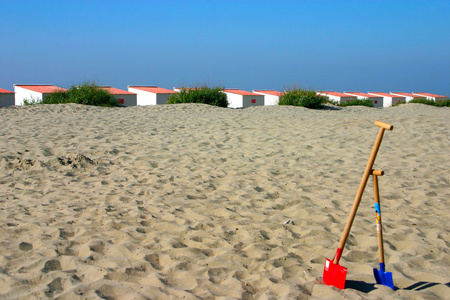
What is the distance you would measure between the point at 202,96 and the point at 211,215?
14.9m

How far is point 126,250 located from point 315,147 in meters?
5.36

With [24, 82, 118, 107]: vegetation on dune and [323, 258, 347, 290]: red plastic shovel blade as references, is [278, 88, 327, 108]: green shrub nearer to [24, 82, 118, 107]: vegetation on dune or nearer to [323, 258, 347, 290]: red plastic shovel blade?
[24, 82, 118, 107]: vegetation on dune

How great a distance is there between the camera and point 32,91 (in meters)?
22.2

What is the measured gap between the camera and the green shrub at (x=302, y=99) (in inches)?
765

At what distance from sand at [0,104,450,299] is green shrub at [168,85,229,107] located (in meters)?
10.2

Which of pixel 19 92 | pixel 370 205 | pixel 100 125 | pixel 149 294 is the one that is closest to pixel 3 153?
pixel 100 125

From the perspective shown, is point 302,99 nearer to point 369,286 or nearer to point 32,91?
point 32,91

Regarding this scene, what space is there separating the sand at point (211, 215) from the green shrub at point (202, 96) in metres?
10.2

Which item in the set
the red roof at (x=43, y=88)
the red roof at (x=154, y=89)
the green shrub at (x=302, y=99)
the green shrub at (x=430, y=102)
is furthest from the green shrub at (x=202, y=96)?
the green shrub at (x=430, y=102)

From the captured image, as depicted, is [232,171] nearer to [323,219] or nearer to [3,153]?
[323,219]

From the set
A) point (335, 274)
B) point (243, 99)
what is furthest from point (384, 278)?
point (243, 99)

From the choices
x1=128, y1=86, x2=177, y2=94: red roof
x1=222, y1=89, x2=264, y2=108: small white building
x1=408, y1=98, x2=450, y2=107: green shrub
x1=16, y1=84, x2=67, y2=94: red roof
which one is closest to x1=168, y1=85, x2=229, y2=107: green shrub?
x1=16, y1=84, x2=67, y2=94: red roof

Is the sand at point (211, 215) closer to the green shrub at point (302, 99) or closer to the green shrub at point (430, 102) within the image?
the green shrub at point (302, 99)

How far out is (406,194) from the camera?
5.51 meters
